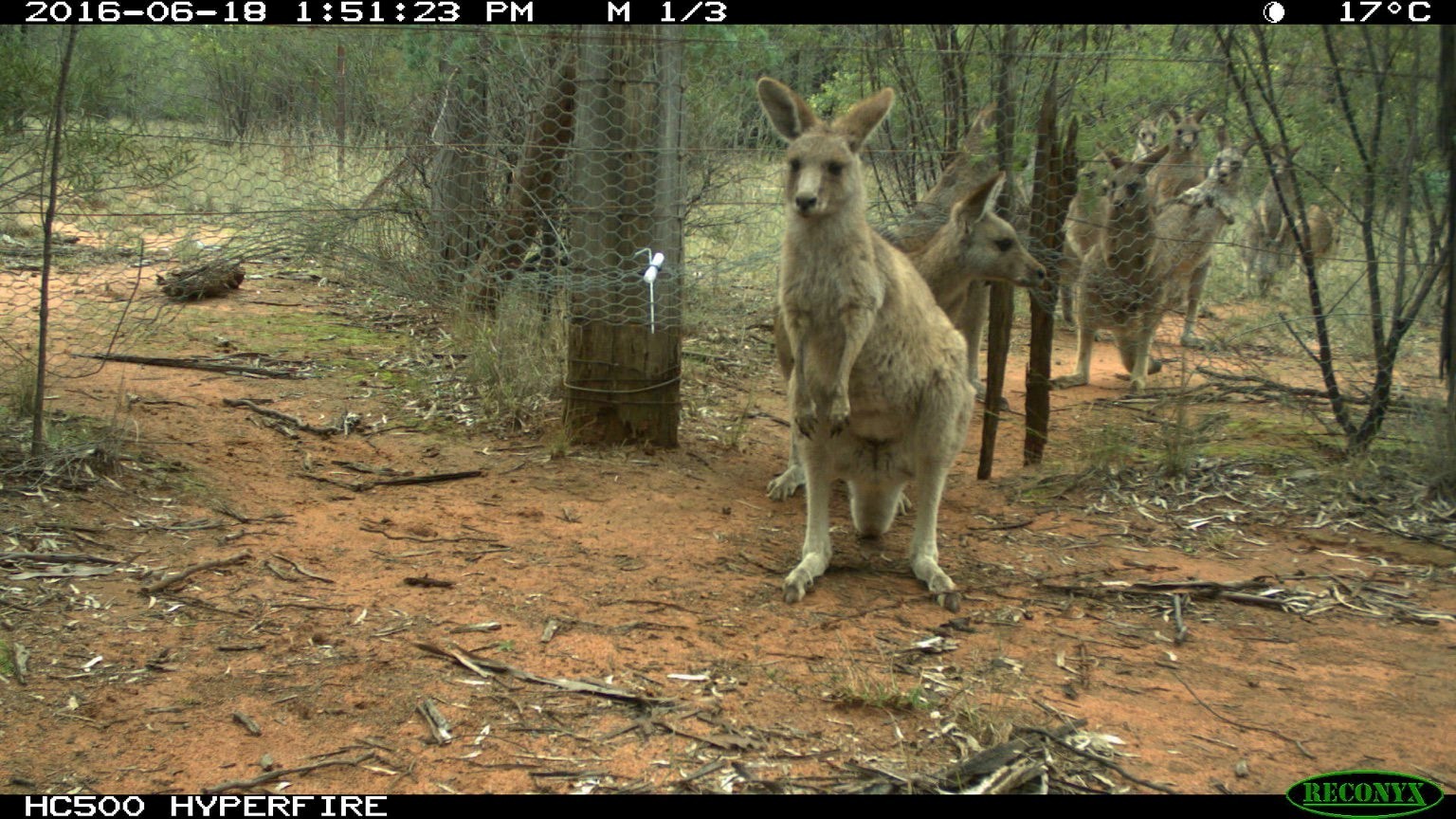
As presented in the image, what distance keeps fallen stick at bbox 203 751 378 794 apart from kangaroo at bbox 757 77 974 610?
191 cm

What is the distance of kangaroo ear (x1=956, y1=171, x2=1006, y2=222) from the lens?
636 centimetres

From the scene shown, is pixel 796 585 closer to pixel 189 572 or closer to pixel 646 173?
pixel 189 572

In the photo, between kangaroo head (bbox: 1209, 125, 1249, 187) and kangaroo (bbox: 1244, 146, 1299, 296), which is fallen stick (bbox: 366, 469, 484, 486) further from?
kangaroo (bbox: 1244, 146, 1299, 296)

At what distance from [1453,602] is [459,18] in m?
5.43

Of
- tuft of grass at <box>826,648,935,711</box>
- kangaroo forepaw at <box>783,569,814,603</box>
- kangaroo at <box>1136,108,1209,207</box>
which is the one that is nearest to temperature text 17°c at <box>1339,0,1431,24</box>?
kangaroo at <box>1136,108,1209,207</box>

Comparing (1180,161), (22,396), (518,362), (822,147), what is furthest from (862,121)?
(1180,161)

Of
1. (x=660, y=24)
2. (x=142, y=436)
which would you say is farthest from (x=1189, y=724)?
(x=142, y=436)

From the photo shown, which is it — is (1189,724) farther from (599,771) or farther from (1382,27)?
(1382,27)

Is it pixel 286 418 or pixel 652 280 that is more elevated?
pixel 652 280

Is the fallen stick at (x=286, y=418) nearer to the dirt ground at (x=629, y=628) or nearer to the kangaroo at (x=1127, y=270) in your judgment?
the dirt ground at (x=629, y=628)

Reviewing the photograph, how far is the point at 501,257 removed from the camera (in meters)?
8.20

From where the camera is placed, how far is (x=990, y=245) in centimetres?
655

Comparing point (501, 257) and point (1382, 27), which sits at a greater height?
point (1382, 27)

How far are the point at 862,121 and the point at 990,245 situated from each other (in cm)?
208
